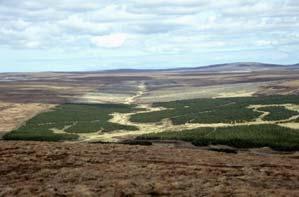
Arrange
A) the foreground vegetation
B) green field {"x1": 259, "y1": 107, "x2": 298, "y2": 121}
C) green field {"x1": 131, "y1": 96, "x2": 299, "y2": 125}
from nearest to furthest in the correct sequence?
the foreground vegetation < green field {"x1": 259, "y1": 107, "x2": 298, "y2": 121} < green field {"x1": 131, "y1": 96, "x2": 299, "y2": 125}

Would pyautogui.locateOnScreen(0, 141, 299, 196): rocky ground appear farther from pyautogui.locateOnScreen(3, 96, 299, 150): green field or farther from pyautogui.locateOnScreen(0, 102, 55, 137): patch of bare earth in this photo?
pyautogui.locateOnScreen(0, 102, 55, 137): patch of bare earth

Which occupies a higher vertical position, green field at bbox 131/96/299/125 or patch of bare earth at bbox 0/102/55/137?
green field at bbox 131/96/299/125

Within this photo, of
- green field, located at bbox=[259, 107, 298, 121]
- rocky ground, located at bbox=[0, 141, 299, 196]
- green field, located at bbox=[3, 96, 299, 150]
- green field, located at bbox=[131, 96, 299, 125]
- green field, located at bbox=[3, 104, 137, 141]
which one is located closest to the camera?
rocky ground, located at bbox=[0, 141, 299, 196]

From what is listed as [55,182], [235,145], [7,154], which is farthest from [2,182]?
[235,145]

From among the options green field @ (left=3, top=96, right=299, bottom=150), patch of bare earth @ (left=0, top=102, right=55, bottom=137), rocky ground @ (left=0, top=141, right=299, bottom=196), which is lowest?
patch of bare earth @ (left=0, top=102, right=55, bottom=137)

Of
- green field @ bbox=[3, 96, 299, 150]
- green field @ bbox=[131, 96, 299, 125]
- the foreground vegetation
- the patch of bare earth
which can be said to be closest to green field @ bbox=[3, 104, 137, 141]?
green field @ bbox=[3, 96, 299, 150]

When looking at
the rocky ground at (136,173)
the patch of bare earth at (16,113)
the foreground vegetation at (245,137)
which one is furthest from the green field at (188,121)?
the rocky ground at (136,173)
